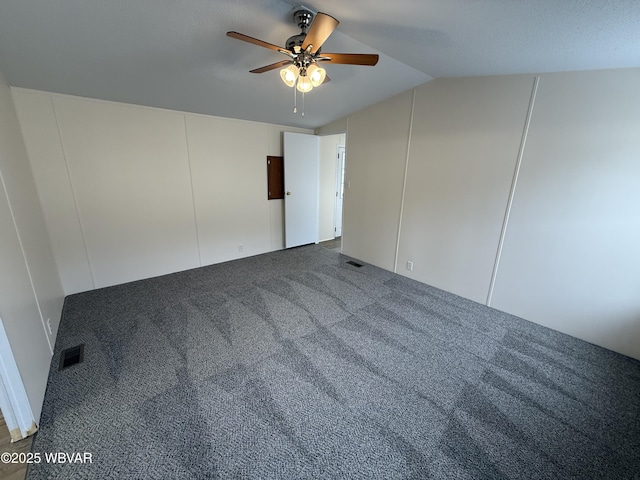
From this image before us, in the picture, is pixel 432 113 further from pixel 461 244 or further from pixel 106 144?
pixel 106 144

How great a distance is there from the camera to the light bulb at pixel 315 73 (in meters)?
1.82

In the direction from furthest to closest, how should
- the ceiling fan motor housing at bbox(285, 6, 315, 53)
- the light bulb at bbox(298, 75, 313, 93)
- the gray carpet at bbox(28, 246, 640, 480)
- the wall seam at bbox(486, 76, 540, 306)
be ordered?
the wall seam at bbox(486, 76, 540, 306) < the light bulb at bbox(298, 75, 313, 93) < the ceiling fan motor housing at bbox(285, 6, 315, 53) < the gray carpet at bbox(28, 246, 640, 480)

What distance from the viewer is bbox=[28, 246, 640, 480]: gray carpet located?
1.32 m

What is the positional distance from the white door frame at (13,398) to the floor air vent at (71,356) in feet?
1.91

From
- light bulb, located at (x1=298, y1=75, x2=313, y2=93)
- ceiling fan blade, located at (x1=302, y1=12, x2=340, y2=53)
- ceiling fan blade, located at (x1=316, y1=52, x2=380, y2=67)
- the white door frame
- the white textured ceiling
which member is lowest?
the white door frame

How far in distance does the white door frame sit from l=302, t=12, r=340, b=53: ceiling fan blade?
7.90 ft

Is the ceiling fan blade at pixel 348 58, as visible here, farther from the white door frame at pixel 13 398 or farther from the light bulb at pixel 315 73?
the white door frame at pixel 13 398

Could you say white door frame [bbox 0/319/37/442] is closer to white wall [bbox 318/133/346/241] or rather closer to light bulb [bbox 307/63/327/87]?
A: light bulb [bbox 307/63/327/87]

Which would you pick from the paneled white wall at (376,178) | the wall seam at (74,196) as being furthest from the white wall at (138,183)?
the paneled white wall at (376,178)

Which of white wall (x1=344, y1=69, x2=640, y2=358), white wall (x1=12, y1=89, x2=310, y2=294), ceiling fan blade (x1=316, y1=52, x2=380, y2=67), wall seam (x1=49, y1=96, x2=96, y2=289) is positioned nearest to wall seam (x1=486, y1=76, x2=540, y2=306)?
white wall (x1=344, y1=69, x2=640, y2=358)

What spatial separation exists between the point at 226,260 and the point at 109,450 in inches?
118

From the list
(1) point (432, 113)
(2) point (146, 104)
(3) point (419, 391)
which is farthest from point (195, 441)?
(1) point (432, 113)

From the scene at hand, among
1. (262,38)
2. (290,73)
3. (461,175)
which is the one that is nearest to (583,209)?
(461,175)

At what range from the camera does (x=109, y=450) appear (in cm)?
135
